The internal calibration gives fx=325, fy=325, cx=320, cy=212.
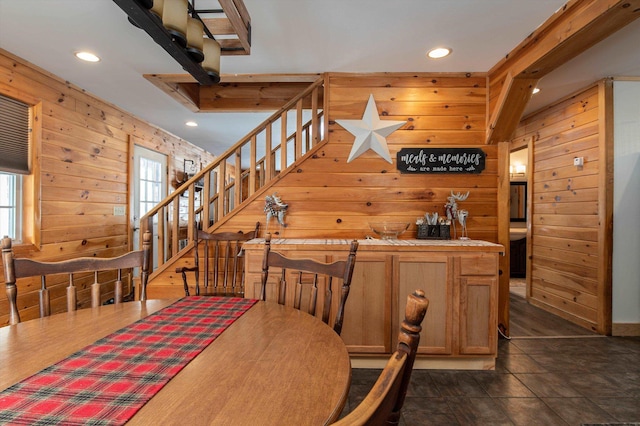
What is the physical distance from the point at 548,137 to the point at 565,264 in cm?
155

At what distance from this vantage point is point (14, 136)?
2.74 m

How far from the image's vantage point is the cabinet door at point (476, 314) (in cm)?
243

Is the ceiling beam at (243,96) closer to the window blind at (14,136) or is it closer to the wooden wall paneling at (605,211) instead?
the window blind at (14,136)

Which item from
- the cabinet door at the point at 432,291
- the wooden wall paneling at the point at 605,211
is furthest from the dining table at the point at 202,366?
the wooden wall paneling at the point at 605,211

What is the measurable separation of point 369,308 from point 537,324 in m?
2.23

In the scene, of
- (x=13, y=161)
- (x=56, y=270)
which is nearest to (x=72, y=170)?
(x=13, y=161)

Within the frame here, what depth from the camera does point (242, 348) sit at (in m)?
0.98

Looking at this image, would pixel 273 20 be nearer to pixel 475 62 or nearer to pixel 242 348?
pixel 475 62

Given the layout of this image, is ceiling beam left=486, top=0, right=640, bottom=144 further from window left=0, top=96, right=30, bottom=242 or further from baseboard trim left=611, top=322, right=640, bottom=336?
window left=0, top=96, right=30, bottom=242

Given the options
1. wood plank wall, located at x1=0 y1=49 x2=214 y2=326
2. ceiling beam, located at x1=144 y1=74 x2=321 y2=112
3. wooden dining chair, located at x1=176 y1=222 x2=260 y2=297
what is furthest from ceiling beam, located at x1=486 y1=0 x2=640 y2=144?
wood plank wall, located at x1=0 y1=49 x2=214 y2=326

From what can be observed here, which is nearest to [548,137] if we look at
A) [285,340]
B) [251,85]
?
[251,85]

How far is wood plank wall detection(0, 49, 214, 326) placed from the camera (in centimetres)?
284

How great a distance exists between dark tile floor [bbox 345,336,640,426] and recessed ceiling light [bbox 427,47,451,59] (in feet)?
8.12

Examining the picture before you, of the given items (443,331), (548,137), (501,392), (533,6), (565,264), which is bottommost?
(501,392)
